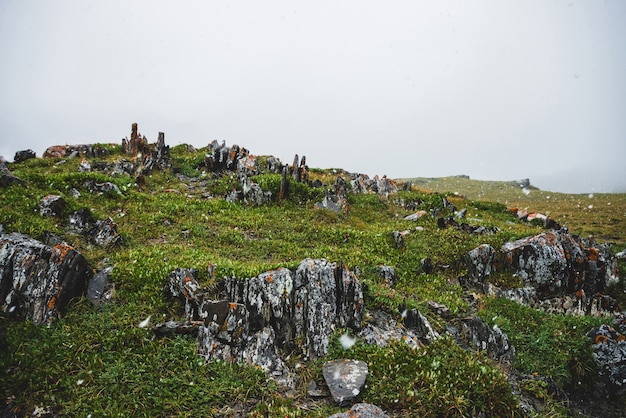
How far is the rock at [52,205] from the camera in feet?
48.6

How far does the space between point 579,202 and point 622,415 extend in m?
51.6

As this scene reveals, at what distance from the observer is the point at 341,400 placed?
8.26 meters

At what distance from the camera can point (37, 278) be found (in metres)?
10.1

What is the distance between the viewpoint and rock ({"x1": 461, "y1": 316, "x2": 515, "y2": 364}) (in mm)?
10844

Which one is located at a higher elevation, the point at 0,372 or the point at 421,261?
the point at 421,261

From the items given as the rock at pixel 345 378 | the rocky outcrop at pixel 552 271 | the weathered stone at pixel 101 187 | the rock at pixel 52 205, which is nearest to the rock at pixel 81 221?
the rock at pixel 52 205

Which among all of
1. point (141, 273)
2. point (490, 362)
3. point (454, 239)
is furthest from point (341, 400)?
point (454, 239)

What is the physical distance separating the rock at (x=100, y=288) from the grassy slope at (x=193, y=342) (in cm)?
27

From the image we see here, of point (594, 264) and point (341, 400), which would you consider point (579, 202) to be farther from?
point (341, 400)

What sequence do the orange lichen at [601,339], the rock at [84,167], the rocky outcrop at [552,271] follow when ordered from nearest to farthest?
the orange lichen at [601,339] → the rocky outcrop at [552,271] → the rock at [84,167]

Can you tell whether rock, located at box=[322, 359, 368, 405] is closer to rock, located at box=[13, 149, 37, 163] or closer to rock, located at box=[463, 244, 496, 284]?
rock, located at box=[463, 244, 496, 284]

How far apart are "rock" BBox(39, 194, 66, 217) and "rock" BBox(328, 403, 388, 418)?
48.1ft

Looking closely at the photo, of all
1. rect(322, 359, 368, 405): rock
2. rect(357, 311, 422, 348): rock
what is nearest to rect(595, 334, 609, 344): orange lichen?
rect(357, 311, 422, 348): rock

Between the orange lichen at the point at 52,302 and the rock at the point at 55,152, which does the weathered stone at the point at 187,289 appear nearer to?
the orange lichen at the point at 52,302
